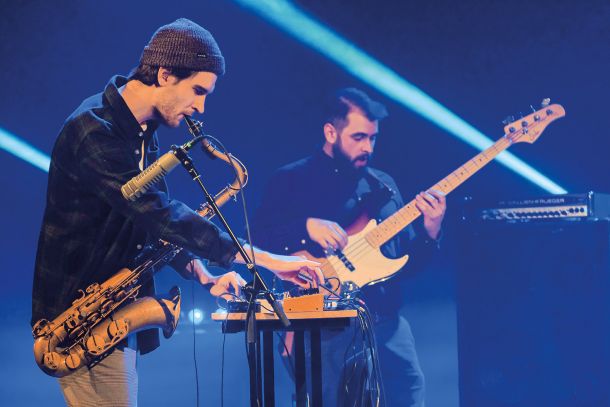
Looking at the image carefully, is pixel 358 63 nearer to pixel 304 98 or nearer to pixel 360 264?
pixel 304 98

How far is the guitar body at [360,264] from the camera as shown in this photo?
15.5 feet

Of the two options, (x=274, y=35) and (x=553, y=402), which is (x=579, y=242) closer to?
(x=553, y=402)

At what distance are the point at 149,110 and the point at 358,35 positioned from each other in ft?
10.3

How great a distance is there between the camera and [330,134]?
5176 mm

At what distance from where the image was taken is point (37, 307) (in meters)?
2.28

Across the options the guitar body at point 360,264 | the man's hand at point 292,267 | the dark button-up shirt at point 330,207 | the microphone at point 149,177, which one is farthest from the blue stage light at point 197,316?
the microphone at point 149,177

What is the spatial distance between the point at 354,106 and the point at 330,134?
0.92 ft

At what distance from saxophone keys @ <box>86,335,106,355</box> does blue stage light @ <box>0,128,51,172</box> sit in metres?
3.16

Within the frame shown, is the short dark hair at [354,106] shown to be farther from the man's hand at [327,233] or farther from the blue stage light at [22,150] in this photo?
the blue stage light at [22,150]

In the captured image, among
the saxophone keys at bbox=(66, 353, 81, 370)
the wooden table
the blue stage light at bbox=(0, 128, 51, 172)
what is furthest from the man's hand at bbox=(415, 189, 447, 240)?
the saxophone keys at bbox=(66, 353, 81, 370)

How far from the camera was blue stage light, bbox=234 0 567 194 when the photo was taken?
17.0 feet

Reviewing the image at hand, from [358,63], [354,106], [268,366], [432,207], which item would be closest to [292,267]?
[268,366]

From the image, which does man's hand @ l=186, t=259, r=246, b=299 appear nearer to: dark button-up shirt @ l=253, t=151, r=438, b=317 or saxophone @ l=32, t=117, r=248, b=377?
saxophone @ l=32, t=117, r=248, b=377

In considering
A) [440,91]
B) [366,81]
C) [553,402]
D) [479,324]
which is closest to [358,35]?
[366,81]
